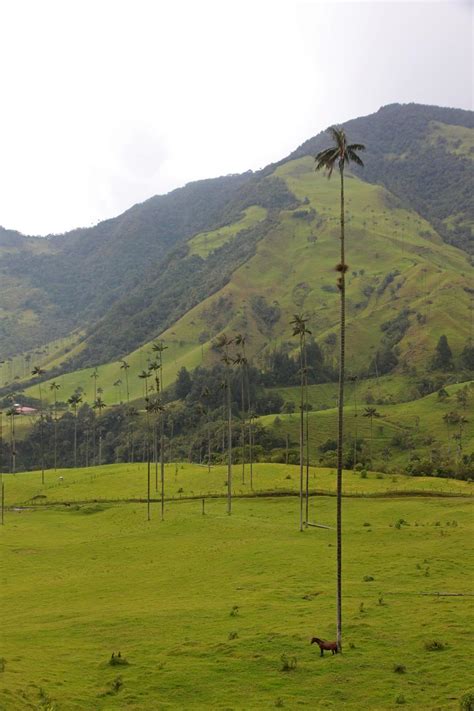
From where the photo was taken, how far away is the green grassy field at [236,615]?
94.0ft

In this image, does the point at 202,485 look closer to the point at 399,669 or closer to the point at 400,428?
the point at 399,669

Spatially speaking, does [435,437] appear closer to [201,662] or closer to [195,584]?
[195,584]

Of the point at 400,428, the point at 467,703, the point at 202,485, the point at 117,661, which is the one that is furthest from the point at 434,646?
the point at 400,428

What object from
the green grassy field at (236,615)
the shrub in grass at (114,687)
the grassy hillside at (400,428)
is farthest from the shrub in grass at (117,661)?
the grassy hillside at (400,428)

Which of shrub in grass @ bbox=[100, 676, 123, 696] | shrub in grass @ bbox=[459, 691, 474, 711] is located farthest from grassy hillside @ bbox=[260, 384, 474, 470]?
shrub in grass @ bbox=[459, 691, 474, 711]

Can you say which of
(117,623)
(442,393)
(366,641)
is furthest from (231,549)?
(442,393)

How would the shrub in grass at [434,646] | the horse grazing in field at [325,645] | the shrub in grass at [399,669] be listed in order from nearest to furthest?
the shrub in grass at [399,669], the horse grazing in field at [325,645], the shrub in grass at [434,646]

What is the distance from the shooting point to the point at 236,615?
39219 millimetres

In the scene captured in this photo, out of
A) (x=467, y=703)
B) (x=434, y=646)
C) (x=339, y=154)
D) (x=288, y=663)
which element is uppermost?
(x=339, y=154)

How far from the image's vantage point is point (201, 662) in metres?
32.3

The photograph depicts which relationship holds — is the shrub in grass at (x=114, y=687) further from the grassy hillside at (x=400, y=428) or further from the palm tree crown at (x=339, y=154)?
the grassy hillside at (x=400, y=428)

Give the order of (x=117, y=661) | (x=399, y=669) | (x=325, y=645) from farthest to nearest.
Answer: (x=117, y=661) → (x=325, y=645) → (x=399, y=669)

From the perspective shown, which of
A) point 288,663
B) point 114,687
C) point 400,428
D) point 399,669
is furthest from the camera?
point 400,428

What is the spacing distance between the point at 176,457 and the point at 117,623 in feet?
473
